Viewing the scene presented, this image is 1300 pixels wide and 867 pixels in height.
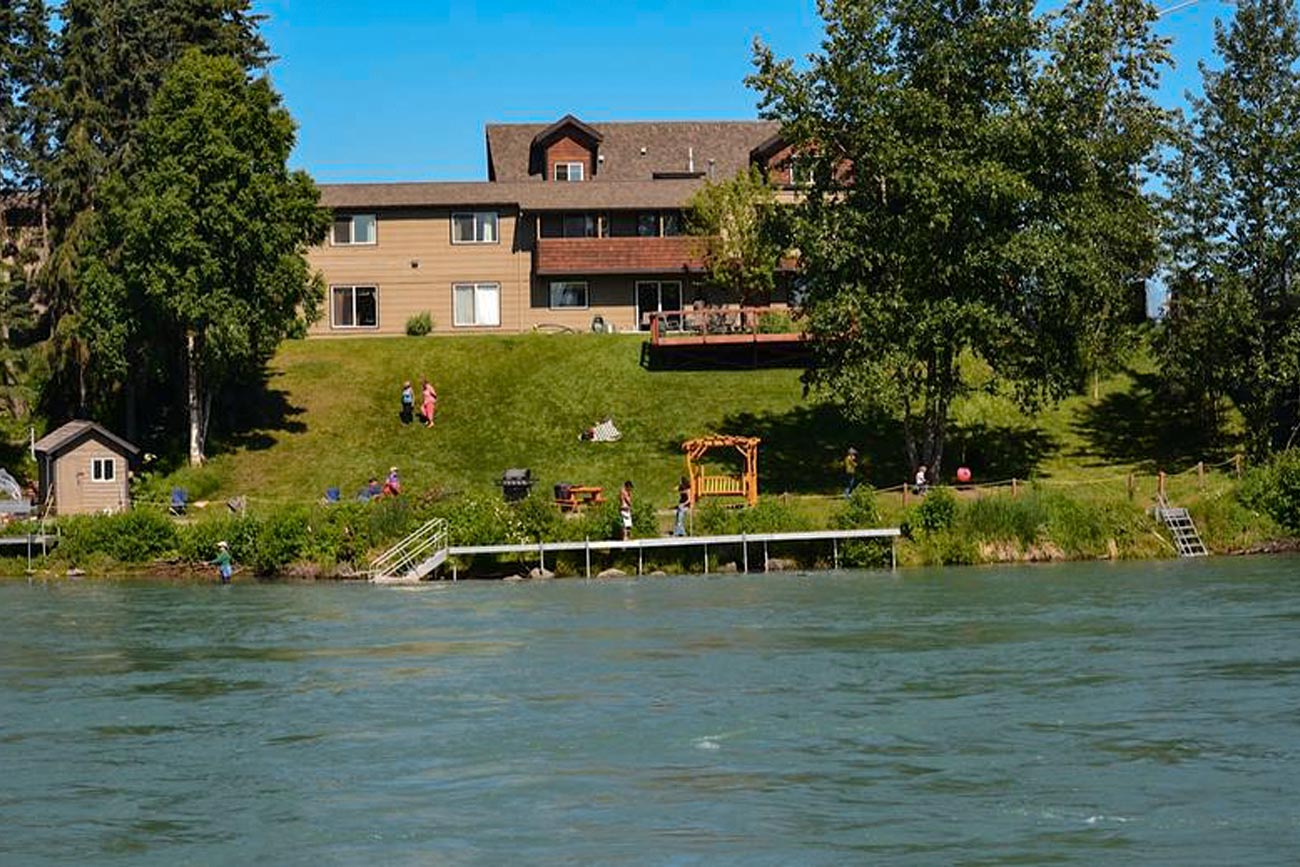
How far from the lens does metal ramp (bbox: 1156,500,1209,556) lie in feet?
164

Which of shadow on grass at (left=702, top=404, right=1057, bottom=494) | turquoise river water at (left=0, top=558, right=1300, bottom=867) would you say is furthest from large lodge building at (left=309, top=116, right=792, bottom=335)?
turquoise river water at (left=0, top=558, right=1300, bottom=867)

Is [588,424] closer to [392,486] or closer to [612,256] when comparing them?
[392,486]

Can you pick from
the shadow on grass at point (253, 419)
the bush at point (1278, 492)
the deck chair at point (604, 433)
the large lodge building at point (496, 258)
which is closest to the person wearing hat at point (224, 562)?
the shadow on grass at point (253, 419)

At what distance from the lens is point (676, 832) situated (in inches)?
781

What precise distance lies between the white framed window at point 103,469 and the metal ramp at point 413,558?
38.2ft

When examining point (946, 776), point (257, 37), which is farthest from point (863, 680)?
point (257, 37)

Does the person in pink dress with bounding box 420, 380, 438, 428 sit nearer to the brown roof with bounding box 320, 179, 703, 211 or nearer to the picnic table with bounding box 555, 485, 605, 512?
the picnic table with bounding box 555, 485, 605, 512

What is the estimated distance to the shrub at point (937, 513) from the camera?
50375mm

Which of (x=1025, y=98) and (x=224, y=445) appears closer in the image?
(x=1025, y=98)

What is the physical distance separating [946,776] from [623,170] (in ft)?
226

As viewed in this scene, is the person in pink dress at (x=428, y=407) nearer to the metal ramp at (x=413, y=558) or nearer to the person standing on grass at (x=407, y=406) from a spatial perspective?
the person standing on grass at (x=407, y=406)

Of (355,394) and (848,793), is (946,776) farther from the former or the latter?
(355,394)

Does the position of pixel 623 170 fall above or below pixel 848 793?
above

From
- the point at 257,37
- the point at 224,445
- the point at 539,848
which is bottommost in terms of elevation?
the point at 539,848
